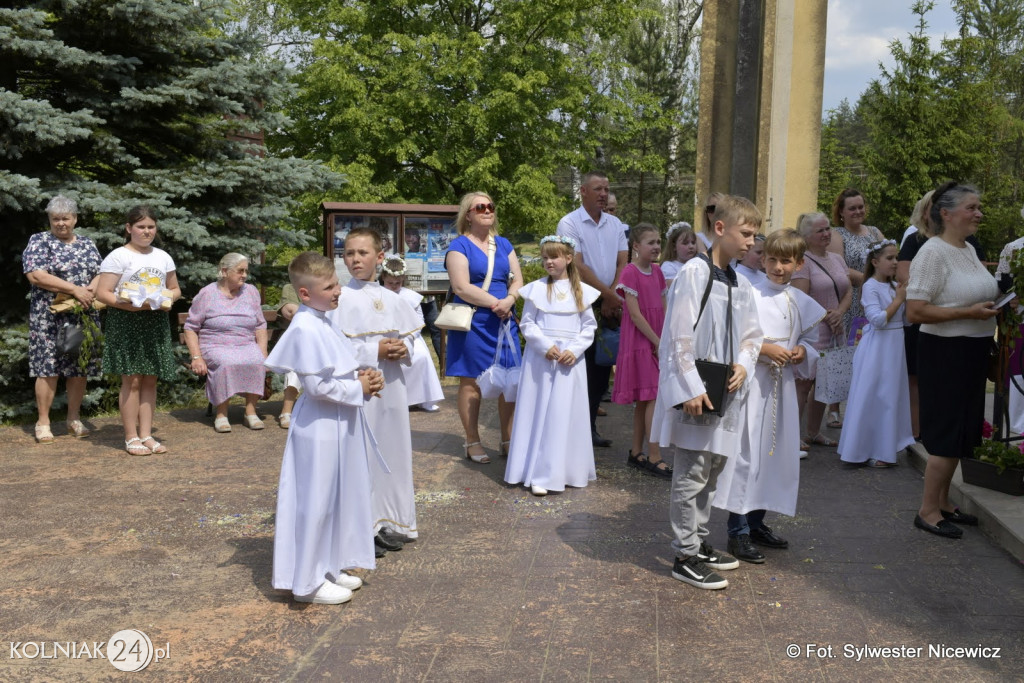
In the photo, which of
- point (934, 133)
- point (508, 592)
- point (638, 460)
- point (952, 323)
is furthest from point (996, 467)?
point (934, 133)

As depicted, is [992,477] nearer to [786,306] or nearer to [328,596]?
[786,306]

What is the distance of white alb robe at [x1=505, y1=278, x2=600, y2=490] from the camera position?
22.7ft

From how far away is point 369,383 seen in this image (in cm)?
491

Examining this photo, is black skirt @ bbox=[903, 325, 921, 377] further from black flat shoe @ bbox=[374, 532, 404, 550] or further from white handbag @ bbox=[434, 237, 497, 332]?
black flat shoe @ bbox=[374, 532, 404, 550]

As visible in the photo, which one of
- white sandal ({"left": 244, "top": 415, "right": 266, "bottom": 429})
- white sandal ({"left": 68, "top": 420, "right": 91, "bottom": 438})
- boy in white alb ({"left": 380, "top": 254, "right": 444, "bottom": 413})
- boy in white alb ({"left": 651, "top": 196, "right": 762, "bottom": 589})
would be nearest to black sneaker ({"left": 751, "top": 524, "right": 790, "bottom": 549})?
boy in white alb ({"left": 651, "top": 196, "right": 762, "bottom": 589})

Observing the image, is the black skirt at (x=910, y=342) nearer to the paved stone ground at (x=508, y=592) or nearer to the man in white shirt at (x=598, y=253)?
the paved stone ground at (x=508, y=592)

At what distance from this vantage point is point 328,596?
4781mm

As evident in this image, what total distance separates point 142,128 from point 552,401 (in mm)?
7325

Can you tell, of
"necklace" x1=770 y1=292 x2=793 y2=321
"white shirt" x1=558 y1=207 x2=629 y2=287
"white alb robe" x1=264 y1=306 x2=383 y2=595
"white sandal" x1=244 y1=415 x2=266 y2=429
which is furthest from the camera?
"white sandal" x1=244 y1=415 x2=266 y2=429

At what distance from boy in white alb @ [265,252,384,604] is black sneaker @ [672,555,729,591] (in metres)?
1.58

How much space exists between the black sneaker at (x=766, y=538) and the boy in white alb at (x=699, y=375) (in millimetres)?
686

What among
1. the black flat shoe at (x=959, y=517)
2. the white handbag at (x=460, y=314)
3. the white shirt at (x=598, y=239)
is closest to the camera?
the black flat shoe at (x=959, y=517)

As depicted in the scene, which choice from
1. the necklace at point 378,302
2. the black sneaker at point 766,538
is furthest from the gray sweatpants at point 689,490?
the necklace at point 378,302

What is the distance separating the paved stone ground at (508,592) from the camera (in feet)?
13.4
